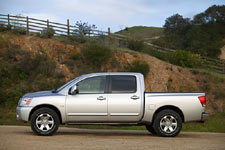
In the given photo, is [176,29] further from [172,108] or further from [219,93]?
[172,108]


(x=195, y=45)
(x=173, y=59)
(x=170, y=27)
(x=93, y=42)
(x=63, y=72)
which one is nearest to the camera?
(x=63, y=72)

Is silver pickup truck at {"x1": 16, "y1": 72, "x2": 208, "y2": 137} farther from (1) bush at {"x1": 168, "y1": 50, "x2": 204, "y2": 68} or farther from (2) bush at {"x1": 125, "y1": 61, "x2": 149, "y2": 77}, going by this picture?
(1) bush at {"x1": 168, "y1": 50, "x2": 204, "y2": 68}

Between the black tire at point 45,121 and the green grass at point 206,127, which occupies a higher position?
the black tire at point 45,121

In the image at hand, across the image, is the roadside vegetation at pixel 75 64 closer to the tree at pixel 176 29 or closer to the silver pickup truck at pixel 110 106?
the silver pickup truck at pixel 110 106

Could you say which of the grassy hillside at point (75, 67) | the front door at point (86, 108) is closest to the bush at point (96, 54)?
the grassy hillside at point (75, 67)

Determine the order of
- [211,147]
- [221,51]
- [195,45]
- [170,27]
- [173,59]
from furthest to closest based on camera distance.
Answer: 1. [170,27]
2. [221,51]
3. [195,45]
4. [173,59]
5. [211,147]

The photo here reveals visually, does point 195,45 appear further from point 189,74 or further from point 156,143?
point 156,143

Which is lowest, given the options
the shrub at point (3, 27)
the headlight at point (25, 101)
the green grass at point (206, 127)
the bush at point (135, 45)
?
the green grass at point (206, 127)

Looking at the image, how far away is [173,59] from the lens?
120 feet

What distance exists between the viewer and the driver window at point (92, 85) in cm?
1058

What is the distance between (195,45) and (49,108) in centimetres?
4152

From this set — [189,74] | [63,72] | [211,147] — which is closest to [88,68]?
[63,72]

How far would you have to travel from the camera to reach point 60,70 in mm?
30188

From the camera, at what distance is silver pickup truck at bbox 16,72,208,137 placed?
10.4 meters
